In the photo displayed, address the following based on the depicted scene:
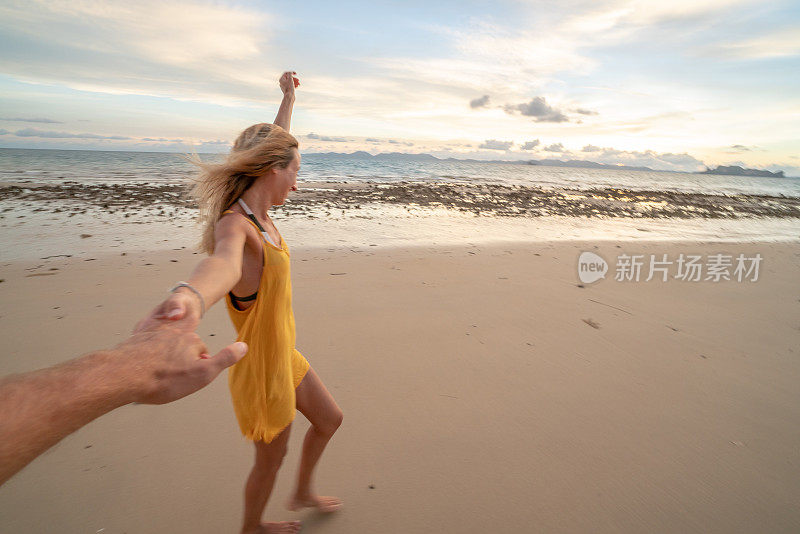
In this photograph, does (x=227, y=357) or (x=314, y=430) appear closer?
(x=227, y=357)

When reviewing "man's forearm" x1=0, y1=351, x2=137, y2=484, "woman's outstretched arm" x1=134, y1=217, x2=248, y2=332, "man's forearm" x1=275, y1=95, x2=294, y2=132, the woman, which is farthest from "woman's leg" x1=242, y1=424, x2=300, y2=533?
"man's forearm" x1=275, y1=95, x2=294, y2=132

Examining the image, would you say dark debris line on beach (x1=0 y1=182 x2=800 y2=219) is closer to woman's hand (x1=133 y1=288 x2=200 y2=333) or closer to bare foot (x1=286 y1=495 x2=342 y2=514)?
bare foot (x1=286 y1=495 x2=342 y2=514)

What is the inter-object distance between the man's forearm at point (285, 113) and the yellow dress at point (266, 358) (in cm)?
114

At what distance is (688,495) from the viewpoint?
258 centimetres

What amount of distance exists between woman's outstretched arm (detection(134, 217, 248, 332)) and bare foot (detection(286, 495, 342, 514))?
1.55 m

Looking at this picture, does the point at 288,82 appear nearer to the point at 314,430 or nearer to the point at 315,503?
the point at 314,430

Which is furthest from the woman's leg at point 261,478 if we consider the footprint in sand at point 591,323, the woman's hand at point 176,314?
the footprint in sand at point 591,323

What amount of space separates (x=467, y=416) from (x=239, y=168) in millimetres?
2431

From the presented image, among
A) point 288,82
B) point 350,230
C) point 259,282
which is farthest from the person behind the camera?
point 350,230

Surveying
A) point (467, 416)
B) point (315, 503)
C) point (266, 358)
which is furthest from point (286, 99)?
point (467, 416)

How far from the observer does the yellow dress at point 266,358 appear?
1.77m

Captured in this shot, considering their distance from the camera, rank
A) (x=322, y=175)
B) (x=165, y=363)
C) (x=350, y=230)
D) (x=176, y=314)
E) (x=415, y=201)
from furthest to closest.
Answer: (x=322, y=175)
(x=415, y=201)
(x=350, y=230)
(x=176, y=314)
(x=165, y=363)

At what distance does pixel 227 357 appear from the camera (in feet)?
3.26

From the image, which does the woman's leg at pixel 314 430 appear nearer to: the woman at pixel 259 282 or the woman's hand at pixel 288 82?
the woman at pixel 259 282
